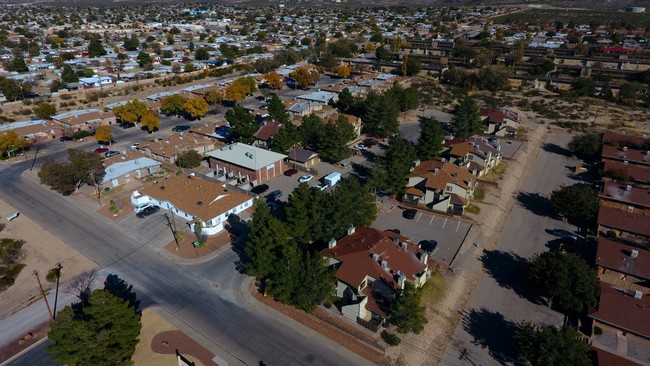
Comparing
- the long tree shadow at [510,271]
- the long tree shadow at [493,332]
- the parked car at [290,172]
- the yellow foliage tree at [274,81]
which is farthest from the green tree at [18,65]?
the long tree shadow at [493,332]

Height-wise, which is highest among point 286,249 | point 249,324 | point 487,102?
point 286,249

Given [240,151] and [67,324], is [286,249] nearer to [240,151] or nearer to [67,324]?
[67,324]

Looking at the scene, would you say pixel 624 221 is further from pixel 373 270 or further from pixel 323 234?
pixel 323 234

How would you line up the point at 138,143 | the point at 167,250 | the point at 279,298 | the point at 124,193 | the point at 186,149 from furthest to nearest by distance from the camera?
the point at 138,143
the point at 186,149
the point at 124,193
the point at 167,250
the point at 279,298

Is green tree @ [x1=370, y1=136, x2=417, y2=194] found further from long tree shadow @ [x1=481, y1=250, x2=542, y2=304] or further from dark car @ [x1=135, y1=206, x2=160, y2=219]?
dark car @ [x1=135, y1=206, x2=160, y2=219]

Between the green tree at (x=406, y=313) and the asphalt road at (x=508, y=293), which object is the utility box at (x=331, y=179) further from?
the green tree at (x=406, y=313)

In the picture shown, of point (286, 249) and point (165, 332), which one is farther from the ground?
→ point (286, 249)

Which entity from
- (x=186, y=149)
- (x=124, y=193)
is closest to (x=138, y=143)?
(x=186, y=149)
